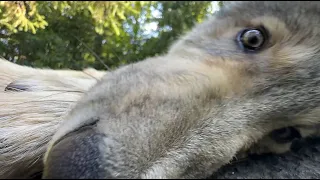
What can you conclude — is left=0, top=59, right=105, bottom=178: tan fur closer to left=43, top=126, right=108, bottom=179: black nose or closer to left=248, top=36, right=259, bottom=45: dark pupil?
left=43, top=126, right=108, bottom=179: black nose

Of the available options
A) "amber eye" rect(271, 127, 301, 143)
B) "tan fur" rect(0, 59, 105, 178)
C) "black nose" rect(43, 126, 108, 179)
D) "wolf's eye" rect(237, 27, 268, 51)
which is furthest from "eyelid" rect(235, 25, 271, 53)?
"black nose" rect(43, 126, 108, 179)

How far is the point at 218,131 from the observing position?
180 cm

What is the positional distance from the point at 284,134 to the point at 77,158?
1.00 metres

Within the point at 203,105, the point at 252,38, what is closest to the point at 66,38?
the point at 252,38

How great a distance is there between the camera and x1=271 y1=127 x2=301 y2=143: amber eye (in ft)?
6.91

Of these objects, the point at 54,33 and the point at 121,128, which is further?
the point at 54,33

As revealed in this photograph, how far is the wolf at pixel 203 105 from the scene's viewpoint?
4.88ft

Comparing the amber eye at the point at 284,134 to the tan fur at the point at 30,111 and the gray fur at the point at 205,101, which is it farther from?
the tan fur at the point at 30,111

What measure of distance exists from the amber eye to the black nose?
87 cm

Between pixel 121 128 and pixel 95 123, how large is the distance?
9 cm

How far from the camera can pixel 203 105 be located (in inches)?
70.8

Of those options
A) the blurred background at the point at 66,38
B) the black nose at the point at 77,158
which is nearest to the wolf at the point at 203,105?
the black nose at the point at 77,158

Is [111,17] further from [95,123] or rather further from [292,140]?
[95,123]

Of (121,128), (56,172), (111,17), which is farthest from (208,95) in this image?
(111,17)
